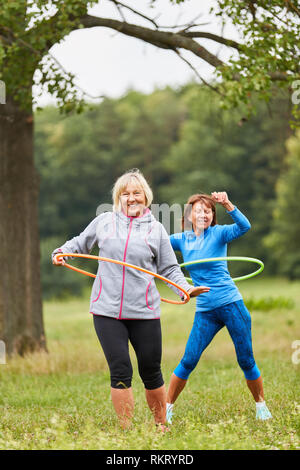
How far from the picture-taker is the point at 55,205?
5284 cm

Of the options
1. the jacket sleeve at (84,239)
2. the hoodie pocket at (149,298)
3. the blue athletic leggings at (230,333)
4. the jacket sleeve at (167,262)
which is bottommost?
the blue athletic leggings at (230,333)

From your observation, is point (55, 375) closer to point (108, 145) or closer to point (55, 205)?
point (55, 205)

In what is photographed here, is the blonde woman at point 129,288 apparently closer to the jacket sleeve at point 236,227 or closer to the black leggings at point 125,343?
the black leggings at point 125,343

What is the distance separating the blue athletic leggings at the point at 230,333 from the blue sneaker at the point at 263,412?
0.28m

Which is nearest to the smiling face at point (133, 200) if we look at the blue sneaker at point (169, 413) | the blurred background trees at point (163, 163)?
the blue sneaker at point (169, 413)

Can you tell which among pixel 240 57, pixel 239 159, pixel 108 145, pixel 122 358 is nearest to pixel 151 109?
pixel 108 145

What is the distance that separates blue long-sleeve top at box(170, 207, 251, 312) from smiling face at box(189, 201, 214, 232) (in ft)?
0.22

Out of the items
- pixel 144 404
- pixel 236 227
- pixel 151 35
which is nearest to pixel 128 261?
pixel 236 227

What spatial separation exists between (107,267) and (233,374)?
434 cm

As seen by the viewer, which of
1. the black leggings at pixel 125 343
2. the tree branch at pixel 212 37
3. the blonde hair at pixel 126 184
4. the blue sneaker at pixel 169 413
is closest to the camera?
the black leggings at pixel 125 343

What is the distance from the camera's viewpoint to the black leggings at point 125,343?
4.94 m

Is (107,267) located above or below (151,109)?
below

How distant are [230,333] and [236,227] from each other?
944 mm
